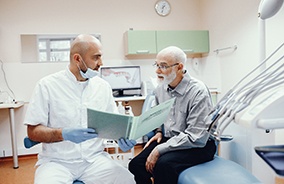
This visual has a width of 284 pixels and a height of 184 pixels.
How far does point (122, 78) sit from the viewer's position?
3832 millimetres

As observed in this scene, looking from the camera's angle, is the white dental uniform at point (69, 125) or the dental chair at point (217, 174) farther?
the white dental uniform at point (69, 125)

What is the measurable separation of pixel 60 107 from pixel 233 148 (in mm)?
1221

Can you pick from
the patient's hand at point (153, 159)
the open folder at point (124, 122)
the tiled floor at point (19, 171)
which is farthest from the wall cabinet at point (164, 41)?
the open folder at point (124, 122)

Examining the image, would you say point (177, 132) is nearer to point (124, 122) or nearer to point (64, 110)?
point (124, 122)

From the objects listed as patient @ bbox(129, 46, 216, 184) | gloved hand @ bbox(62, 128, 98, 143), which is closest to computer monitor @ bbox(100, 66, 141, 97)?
patient @ bbox(129, 46, 216, 184)

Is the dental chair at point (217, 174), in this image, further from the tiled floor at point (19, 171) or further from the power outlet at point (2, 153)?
the power outlet at point (2, 153)

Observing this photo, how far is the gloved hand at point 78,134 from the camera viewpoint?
56.4 inches

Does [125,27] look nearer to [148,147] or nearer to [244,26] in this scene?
[244,26]

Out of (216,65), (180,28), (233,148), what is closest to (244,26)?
(216,65)

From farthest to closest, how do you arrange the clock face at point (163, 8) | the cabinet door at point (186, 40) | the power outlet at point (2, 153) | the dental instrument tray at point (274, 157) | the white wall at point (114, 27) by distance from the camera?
the clock face at point (163, 8) < the cabinet door at point (186, 40) < the power outlet at point (2, 153) < the white wall at point (114, 27) < the dental instrument tray at point (274, 157)

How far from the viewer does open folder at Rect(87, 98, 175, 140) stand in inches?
49.7

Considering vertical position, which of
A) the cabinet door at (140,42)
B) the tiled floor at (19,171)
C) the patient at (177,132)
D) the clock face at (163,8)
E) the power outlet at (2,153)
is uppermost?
the clock face at (163,8)

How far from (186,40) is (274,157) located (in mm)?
3445

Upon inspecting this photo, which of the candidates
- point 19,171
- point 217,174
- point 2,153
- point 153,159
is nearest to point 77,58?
point 153,159
